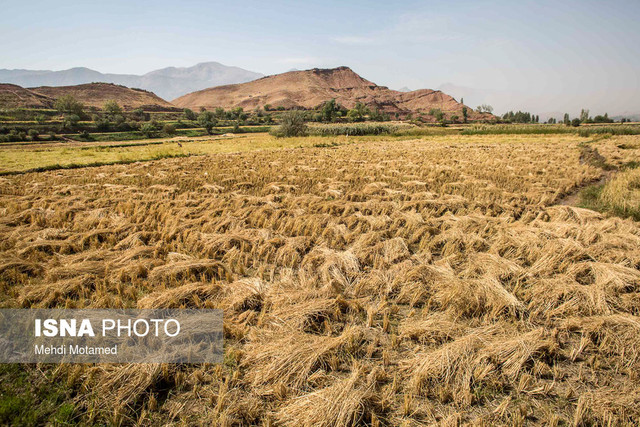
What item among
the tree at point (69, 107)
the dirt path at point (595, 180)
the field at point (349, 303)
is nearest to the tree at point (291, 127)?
the dirt path at point (595, 180)

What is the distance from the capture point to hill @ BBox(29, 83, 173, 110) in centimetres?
11844

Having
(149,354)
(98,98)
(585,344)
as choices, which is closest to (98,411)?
(149,354)

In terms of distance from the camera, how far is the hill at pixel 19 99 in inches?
3324

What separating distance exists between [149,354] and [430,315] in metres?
3.54

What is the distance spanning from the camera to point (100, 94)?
427ft

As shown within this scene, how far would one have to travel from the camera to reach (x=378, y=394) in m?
2.87

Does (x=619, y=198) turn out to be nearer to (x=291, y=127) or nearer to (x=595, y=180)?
(x=595, y=180)

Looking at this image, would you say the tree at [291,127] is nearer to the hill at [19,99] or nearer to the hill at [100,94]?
the hill at [19,99]

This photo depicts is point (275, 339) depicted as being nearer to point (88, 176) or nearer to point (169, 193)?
point (169, 193)

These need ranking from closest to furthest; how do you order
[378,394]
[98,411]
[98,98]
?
[98,411] → [378,394] → [98,98]

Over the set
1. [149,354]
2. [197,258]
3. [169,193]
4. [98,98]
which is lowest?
[149,354]

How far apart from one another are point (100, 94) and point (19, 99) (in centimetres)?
4233

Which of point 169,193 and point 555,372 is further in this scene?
point 169,193

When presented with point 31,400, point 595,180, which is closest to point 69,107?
point 31,400
